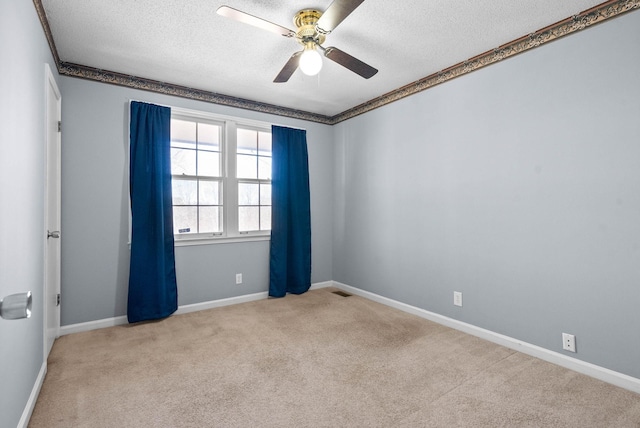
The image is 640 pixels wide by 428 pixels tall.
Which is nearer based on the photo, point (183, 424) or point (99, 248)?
point (183, 424)

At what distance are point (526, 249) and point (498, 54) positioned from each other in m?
1.71

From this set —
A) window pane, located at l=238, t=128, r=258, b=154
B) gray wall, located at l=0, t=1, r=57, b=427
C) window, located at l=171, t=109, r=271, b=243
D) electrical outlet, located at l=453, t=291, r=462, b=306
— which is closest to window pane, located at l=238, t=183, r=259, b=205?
window, located at l=171, t=109, r=271, b=243

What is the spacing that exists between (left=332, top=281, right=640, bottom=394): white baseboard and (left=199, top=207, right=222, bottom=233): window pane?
235cm

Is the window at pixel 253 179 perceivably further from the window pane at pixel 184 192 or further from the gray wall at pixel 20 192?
Answer: the gray wall at pixel 20 192

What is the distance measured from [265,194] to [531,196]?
3.02m

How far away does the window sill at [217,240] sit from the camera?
3.64 meters

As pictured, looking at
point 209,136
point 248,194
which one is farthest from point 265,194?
point 209,136

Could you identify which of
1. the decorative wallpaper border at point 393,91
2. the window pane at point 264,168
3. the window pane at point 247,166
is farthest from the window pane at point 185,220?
the decorative wallpaper border at point 393,91

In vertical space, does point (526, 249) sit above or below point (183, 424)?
above

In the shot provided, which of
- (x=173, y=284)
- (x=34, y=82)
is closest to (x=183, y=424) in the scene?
(x=173, y=284)

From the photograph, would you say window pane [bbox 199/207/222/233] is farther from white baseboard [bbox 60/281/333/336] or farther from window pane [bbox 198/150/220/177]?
white baseboard [bbox 60/281/333/336]

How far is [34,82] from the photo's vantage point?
2.03 metres

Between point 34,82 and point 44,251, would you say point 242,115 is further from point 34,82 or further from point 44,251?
point 44,251

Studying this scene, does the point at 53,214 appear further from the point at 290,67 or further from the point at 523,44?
the point at 523,44
